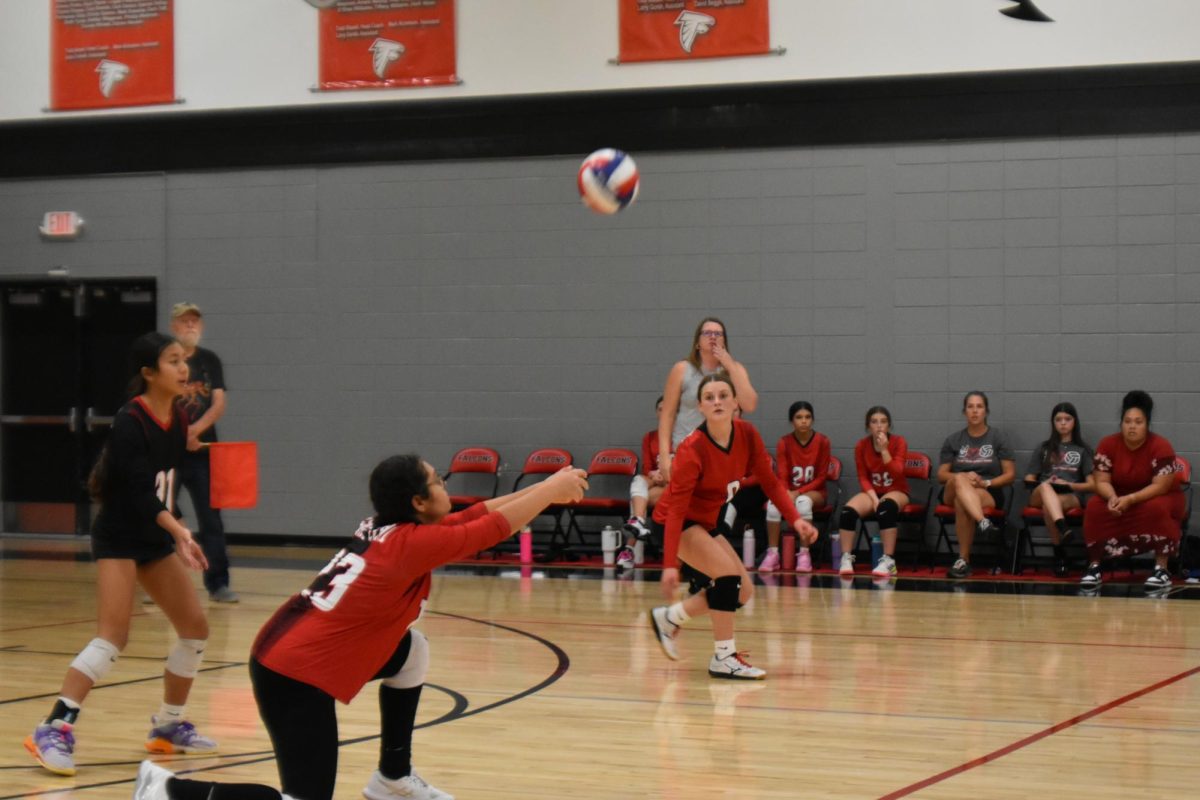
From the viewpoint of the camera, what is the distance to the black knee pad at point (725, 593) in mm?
6273

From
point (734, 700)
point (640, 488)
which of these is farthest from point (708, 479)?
point (640, 488)

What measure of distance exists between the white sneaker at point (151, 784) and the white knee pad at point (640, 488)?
25.2ft

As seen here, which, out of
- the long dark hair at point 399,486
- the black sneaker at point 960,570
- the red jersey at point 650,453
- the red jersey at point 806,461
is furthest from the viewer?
the red jersey at point 650,453

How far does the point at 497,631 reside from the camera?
7848 millimetres

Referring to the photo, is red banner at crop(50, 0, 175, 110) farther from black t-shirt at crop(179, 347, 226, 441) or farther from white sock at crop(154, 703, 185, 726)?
white sock at crop(154, 703, 185, 726)

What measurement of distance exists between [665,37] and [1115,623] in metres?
6.25

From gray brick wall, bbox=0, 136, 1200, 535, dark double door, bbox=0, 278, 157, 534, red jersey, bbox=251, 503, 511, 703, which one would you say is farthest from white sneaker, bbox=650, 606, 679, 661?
dark double door, bbox=0, 278, 157, 534

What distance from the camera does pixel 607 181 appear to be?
7602 millimetres

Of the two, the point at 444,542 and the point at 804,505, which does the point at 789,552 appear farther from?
the point at 444,542

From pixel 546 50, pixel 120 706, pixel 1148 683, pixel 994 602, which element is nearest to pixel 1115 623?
pixel 994 602

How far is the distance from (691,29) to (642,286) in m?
2.26

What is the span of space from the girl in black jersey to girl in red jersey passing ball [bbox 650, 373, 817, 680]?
7.09ft

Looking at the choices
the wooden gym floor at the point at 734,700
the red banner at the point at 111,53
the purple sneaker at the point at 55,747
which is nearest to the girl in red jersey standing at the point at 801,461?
the wooden gym floor at the point at 734,700

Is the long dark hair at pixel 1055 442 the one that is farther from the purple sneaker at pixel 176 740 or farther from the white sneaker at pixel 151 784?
the white sneaker at pixel 151 784
